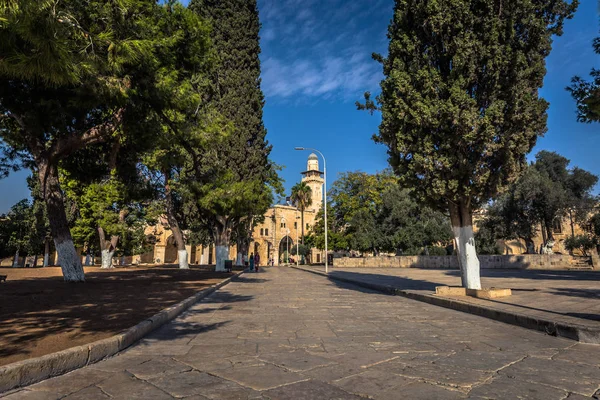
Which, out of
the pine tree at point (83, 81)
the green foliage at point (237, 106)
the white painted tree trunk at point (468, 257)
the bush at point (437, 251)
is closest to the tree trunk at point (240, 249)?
the green foliage at point (237, 106)

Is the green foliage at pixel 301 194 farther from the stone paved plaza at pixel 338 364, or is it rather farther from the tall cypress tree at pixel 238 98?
the stone paved plaza at pixel 338 364

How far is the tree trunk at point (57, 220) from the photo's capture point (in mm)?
12406

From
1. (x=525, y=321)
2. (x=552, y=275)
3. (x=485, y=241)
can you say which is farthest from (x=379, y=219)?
(x=525, y=321)

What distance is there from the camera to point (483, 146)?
29.9 ft

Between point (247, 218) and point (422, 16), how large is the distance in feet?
75.9

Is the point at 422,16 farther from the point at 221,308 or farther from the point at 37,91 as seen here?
the point at 37,91

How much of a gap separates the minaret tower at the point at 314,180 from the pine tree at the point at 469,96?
70.6 metres

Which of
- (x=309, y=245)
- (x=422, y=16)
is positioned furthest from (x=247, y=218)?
(x=309, y=245)

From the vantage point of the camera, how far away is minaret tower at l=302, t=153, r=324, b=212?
267 ft

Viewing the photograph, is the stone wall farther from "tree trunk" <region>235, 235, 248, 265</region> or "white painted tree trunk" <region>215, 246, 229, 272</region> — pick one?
"white painted tree trunk" <region>215, 246, 229, 272</region>

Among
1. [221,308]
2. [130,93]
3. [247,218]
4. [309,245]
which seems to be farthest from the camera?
[309,245]

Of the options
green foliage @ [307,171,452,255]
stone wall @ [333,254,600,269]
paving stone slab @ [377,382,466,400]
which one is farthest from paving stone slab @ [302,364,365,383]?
green foliage @ [307,171,452,255]

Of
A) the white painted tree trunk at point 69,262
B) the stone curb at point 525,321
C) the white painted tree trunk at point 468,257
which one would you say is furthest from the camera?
the white painted tree trunk at point 69,262

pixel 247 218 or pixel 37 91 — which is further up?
pixel 37 91
